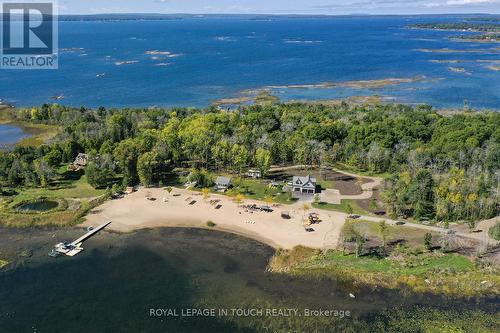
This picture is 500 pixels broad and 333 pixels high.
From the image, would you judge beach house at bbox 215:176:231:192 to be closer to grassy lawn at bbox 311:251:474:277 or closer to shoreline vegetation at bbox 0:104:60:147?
grassy lawn at bbox 311:251:474:277

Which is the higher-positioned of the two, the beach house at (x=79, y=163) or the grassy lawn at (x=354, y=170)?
the grassy lawn at (x=354, y=170)

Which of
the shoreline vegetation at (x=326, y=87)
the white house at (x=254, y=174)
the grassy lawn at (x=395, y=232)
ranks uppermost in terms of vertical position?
the shoreline vegetation at (x=326, y=87)

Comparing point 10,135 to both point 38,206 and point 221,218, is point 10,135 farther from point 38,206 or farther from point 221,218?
point 221,218

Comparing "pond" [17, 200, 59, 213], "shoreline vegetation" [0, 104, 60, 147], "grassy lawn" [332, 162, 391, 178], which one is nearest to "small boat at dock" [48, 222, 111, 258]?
"pond" [17, 200, 59, 213]

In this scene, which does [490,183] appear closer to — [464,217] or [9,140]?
[464,217]

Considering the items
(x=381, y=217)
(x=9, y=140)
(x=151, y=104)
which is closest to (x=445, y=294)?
(x=381, y=217)

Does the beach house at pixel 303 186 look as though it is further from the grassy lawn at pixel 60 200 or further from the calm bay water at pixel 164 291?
the grassy lawn at pixel 60 200

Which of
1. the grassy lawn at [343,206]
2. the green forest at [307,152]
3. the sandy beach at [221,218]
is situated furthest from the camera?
the grassy lawn at [343,206]

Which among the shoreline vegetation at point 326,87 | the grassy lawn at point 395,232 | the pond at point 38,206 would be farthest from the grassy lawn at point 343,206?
the shoreline vegetation at point 326,87
